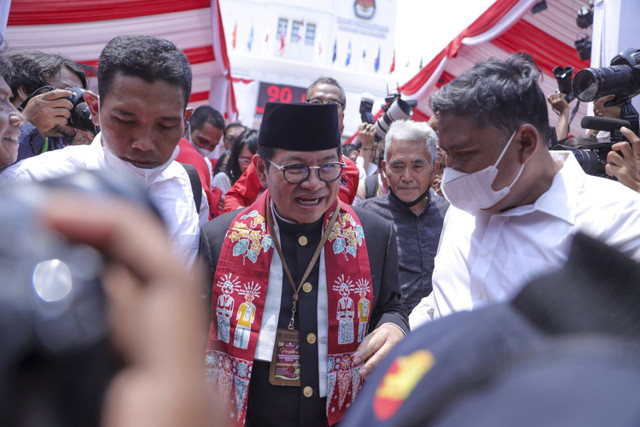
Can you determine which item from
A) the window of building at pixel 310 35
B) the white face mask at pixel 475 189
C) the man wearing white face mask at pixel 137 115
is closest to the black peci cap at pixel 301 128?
the man wearing white face mask at pixel 137 115

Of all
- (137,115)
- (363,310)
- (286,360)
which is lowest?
(286,360)

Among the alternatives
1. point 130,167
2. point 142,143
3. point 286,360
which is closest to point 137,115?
point 142,143

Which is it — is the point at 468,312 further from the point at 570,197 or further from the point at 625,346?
the point at 570,197

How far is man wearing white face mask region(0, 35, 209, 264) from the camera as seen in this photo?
1.77 metres

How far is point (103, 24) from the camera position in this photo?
6.18 meters

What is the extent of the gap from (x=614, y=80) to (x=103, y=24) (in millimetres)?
5750

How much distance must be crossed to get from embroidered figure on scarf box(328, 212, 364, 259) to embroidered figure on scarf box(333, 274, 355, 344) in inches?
4.6

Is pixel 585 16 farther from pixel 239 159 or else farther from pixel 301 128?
pixel 301 128

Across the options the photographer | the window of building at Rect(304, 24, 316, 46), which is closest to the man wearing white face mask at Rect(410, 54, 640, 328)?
the photographer

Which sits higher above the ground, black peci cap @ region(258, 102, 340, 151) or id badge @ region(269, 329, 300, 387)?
black peci cap @ region(258, 102, 340, 151)

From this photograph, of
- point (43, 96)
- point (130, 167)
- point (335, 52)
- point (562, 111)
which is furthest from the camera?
point (335, 52)

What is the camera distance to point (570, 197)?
1.75 m

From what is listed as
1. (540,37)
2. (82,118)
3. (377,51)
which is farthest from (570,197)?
(377,51)

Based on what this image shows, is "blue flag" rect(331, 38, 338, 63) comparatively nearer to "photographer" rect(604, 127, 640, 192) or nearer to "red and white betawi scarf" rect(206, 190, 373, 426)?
"photographer" rect(604, 127, 640, 192)
